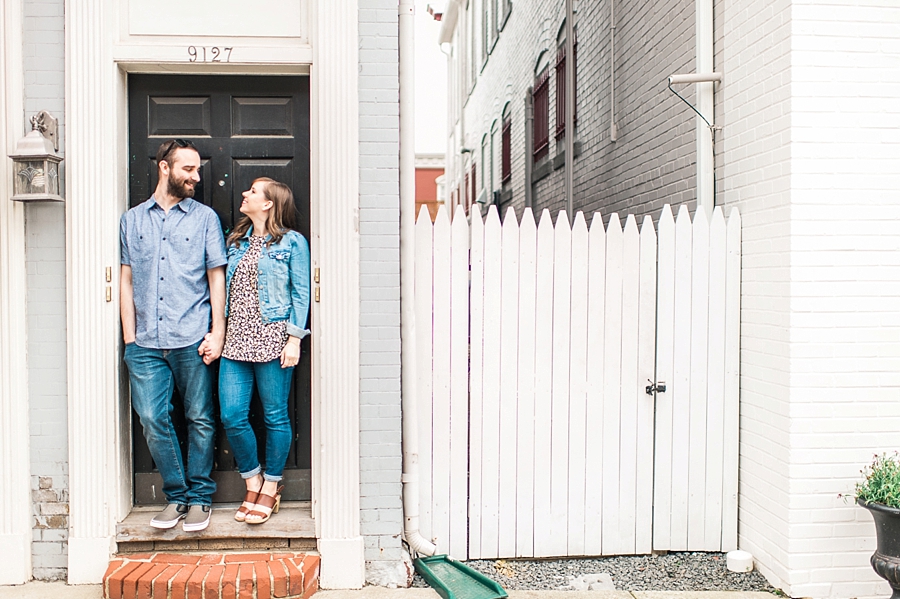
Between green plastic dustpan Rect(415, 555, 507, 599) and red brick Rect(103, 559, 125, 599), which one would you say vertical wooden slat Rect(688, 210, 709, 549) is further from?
red brick Rect(103, 559, 125, 599)

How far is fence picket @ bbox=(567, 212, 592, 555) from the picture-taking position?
14.4 ft

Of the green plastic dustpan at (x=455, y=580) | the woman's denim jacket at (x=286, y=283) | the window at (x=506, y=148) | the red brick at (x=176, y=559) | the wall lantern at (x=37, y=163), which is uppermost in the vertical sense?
the window at (x=506, y=148)

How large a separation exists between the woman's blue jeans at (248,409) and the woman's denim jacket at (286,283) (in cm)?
24

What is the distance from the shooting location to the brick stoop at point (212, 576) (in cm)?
376

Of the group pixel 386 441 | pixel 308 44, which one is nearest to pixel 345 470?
pixel 386 441

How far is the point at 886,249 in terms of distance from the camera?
402 centimetres

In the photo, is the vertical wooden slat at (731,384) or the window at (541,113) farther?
the window at (541,113)

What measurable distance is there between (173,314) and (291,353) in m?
0.65

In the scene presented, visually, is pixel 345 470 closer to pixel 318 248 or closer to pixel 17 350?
pixel 318 248

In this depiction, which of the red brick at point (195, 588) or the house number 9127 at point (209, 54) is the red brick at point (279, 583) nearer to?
the red brick at point (195, 588)

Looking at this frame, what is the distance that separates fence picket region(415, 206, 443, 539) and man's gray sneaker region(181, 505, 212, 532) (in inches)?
45.8

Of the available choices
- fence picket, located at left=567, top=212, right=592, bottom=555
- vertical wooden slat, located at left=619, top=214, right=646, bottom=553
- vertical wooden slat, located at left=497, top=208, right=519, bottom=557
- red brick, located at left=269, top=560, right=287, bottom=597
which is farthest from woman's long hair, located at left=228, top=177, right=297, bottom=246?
vertical wooden slat, located at left=619, top=214, right=646, bottom=553

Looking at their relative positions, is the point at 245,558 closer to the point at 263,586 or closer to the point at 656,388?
the point at 263,586

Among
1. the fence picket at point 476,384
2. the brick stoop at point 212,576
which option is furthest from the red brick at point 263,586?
the fence picket at point 476,384
